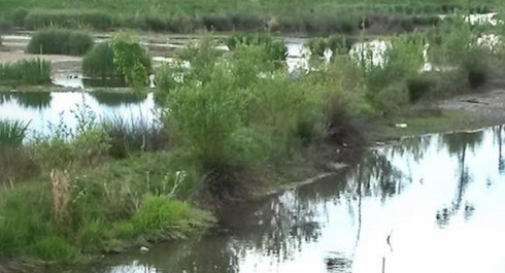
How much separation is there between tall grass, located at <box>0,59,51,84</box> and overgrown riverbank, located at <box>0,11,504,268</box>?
7.34 metres

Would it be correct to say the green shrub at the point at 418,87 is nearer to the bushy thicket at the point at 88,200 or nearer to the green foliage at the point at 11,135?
the bushy thicket at the point at 88,200

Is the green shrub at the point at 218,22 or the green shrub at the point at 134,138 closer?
the green shrub at the point at 134,138

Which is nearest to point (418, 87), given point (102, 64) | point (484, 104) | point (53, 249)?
point (484, 104)

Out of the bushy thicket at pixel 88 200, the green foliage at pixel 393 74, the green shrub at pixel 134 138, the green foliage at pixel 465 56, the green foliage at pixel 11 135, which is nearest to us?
the bushy thicket at pixel 88 200

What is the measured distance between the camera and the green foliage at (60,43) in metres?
40.8

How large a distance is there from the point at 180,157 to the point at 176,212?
6.91 feet

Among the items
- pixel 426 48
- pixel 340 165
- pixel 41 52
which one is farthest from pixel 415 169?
pixel 41 52

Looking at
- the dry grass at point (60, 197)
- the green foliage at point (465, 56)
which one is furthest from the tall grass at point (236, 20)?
the dry grass at point (60, 197)

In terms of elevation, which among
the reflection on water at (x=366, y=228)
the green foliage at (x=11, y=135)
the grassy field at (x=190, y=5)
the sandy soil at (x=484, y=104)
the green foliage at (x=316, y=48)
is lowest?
the reflection on water at (x=366, y=228)

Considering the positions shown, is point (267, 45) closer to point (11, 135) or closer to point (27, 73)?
point (27, 73)

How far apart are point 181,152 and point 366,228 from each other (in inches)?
131

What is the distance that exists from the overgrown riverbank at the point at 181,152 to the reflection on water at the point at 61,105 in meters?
1.90

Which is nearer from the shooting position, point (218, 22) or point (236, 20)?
point (218, 22)

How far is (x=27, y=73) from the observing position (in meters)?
30.8
